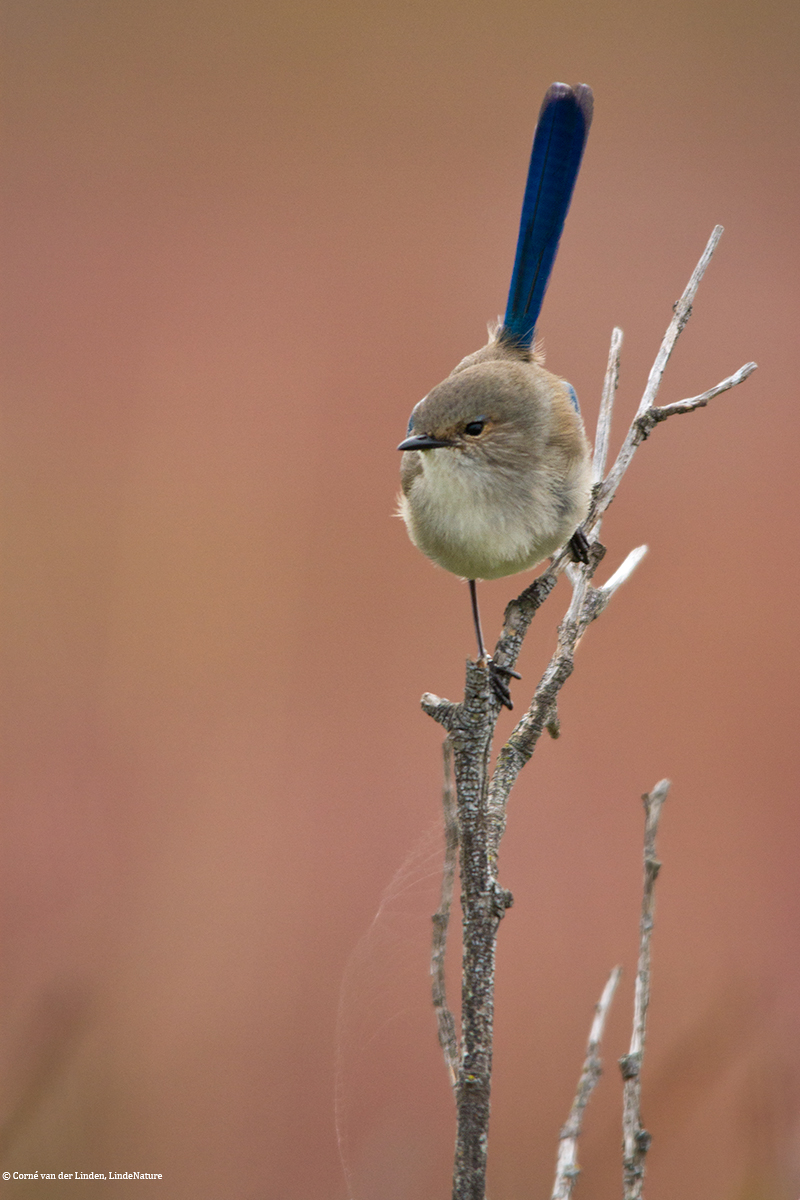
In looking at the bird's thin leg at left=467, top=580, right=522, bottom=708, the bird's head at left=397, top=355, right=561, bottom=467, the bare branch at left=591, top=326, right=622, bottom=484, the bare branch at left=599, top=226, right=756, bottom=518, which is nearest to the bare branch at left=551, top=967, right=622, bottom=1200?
the bird's thin leg at left=467, top=580, right=522, bottom=708

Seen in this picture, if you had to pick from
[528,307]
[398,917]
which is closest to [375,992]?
[398,917]

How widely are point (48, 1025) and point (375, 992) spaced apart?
1.49 feet

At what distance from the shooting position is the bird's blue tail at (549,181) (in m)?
1.34

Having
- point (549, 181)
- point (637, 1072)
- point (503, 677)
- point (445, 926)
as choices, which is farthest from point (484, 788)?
point (549, 181)

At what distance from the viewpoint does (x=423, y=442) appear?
136 centimetres

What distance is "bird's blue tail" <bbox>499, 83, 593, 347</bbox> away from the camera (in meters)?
1.34

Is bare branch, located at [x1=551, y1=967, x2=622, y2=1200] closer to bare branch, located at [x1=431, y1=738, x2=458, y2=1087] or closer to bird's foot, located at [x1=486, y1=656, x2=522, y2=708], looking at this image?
bare branch, located at [x1=431, y1=738, x2=458, y2=1087]

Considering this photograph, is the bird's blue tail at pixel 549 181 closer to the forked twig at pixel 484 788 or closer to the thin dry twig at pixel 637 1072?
the forked twig at pixel 484 788

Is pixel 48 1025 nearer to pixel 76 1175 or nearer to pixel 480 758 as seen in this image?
pixel 76 1175

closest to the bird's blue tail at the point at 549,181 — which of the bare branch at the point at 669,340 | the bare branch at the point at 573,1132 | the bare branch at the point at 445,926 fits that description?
the bare branch at the point at 669,340

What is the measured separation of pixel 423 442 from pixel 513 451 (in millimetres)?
146

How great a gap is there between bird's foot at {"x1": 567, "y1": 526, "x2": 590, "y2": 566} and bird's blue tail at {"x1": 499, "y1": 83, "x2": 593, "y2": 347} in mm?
394

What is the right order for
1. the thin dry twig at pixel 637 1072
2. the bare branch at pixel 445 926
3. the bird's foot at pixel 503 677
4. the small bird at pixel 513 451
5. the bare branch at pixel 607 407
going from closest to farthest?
the thin dry twig at pixel 637 1072 < the bare branch at pixel 445 926 < the bird's foot at pixel 503 677 < the bare branch at pixel 607 407 < the small bird at pixel 513 451

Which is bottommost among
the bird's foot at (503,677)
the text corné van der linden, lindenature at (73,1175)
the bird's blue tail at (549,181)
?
the text corné van der linden, lindenature at (73,1175)
